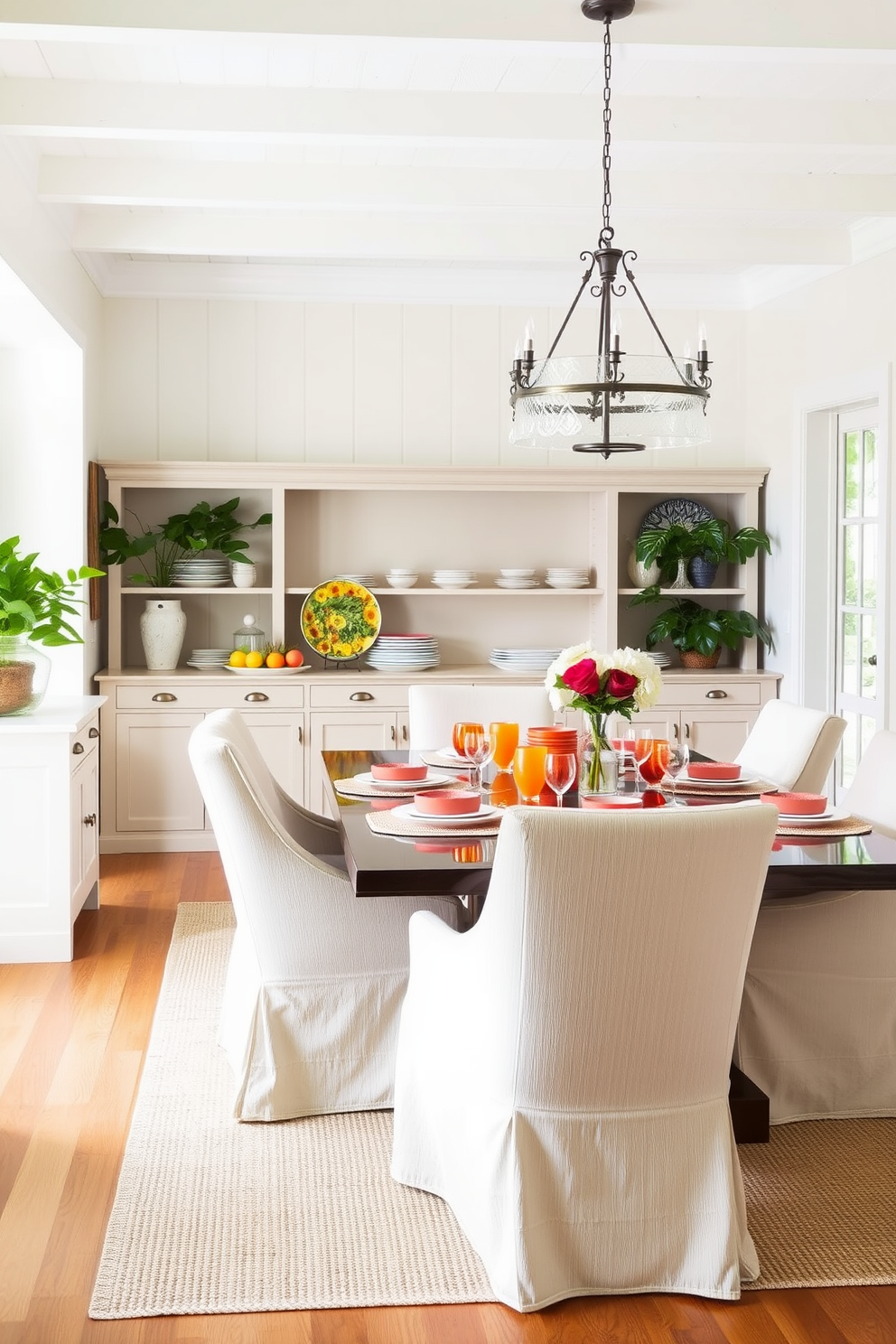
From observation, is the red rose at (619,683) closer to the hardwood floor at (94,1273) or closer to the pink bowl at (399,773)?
the pink bowl at (399,773)

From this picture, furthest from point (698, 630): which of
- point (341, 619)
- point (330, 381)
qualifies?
point (330, 381)

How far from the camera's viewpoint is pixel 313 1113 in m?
3.01

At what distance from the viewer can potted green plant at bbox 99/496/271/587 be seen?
5.66 metres

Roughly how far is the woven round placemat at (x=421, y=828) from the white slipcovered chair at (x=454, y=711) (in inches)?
60.5

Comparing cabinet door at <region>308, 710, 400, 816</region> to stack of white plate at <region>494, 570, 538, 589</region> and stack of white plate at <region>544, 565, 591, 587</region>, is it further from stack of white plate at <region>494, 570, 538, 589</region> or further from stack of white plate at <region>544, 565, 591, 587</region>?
stack of white plate at <region>544, 565, 591, 587</region>

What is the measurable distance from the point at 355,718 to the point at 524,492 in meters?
1.37

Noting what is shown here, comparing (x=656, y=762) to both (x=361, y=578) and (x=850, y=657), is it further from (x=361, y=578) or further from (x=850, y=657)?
(x=361, y=578)

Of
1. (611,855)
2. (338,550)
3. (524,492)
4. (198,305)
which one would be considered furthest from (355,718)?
(611,855)

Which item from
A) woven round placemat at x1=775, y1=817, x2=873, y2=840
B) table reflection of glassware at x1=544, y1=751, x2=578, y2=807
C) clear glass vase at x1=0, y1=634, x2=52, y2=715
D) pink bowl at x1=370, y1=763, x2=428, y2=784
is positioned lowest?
woven round placemat at x1=775, y1=817, x2=873, y2=840

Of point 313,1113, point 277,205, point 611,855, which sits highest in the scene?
point 277,205

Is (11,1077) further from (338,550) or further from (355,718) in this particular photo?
(338,550)

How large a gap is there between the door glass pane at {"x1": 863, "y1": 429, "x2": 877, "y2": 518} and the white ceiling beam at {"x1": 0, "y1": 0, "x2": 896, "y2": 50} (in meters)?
2.47

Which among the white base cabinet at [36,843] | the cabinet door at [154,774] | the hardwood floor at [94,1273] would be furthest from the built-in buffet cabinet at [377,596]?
the hardwood floor at [94,1273]

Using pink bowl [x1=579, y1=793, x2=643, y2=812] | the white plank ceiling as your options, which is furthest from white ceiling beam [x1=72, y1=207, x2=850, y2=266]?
pink bowl [x1=579, y1=793, x2=643, y2=812]
